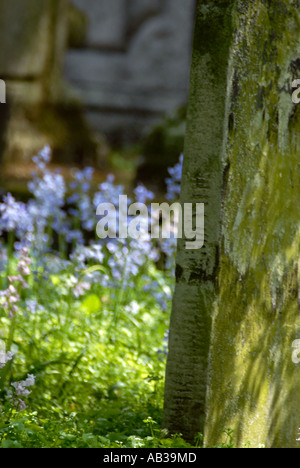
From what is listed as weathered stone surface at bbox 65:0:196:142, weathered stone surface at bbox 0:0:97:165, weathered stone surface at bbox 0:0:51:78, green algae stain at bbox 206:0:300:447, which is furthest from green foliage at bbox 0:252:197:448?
weathered stone surface at bbox 65:0:196:142

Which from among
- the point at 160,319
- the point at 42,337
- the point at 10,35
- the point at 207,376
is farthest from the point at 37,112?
the point at 207,376

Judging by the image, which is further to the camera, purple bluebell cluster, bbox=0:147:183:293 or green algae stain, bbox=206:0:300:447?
purple bluebell cluster, bbox=0:147:183:293

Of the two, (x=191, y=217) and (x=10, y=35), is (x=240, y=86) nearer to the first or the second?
(x=191, y=217)

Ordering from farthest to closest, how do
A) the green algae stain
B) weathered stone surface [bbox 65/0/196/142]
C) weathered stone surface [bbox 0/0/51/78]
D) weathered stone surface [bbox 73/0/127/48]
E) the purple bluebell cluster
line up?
weathered stone surface [bbox 65/0/196/142] → weathered stone surface [bbox 73/0/127/48] → weathered stone surface [bbox 0/0/51/78] → the purple bluebell cluster → the green algae stain

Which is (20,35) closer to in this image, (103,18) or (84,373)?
(103,18)

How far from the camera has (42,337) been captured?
3.15m

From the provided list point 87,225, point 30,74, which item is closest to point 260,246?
point 87,225

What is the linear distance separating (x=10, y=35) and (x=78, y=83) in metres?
2.92

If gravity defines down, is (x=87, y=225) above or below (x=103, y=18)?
below

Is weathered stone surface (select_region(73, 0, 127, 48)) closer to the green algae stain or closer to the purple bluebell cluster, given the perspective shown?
the purple bluebell cluster

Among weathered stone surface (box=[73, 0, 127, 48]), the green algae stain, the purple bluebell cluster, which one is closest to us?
the green algae stain

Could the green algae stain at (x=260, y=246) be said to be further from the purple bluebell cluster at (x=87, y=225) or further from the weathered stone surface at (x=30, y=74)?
the weathered stone surface at (x=30, y=74)

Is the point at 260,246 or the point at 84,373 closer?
the point at 260,246

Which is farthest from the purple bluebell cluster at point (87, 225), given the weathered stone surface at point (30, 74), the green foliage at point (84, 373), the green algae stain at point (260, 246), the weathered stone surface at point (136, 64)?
the weathered stone surface at point (136, 64)
